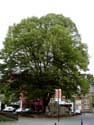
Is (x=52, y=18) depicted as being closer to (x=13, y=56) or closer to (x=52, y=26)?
(x=52, y=26)

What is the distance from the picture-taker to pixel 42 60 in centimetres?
6556

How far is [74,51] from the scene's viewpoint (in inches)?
2571

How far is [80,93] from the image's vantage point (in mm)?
68250

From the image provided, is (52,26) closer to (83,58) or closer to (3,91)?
(83,58)

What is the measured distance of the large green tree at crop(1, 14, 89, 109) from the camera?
64812mm

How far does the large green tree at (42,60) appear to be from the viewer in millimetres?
64812

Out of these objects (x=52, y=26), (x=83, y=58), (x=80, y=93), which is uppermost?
(x=52, y=26)

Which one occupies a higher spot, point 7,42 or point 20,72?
point 7,42

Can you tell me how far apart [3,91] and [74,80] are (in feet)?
37.3

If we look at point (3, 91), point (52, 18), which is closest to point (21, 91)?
point (3, 91)

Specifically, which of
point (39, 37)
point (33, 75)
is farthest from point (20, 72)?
point (39, 37)

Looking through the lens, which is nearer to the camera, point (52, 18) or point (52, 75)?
point (52, 75)

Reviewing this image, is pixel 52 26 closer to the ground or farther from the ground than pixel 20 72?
farther from the ground

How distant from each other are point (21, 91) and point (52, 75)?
6.46m
